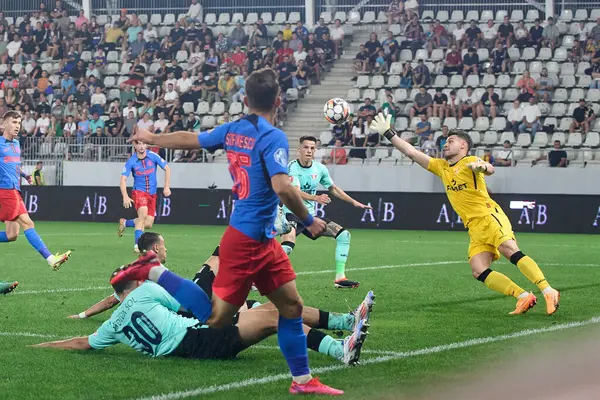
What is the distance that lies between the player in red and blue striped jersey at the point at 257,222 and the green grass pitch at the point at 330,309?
40 centimetres

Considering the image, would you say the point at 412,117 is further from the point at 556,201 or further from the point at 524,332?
the point at 524,332

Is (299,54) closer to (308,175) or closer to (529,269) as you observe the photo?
(308,175)

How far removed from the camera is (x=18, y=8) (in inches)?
1670

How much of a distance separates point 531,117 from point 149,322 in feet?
78.1

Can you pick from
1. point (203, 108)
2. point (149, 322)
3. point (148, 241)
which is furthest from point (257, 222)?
point (203, 108)

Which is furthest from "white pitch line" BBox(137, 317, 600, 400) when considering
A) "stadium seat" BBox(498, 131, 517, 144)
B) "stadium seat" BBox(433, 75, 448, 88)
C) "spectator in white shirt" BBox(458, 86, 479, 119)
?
"stadium seat" BBox(433, 75, 448, 88)

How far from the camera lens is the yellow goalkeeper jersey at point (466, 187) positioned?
38.0ft

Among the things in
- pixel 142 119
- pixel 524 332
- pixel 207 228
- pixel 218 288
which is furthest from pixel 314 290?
pixel 142 119

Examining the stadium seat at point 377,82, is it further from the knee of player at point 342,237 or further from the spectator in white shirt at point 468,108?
the knee of player at point 342,237

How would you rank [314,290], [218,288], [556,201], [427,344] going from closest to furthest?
[218,288]
[427,344]
[314,290]
[556,201]

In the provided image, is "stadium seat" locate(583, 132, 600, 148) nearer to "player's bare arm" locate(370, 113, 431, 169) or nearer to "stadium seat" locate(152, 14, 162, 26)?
"stadium seat" locate(152, 14, 162, 26)

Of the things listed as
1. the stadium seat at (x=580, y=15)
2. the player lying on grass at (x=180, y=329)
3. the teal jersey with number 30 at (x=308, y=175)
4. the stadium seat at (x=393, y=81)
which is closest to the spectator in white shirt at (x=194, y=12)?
the stadium seat at (x=393, y=81)

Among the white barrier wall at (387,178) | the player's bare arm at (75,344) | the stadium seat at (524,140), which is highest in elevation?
the player's bare arm at (75,344)

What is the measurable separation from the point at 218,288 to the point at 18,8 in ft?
125
